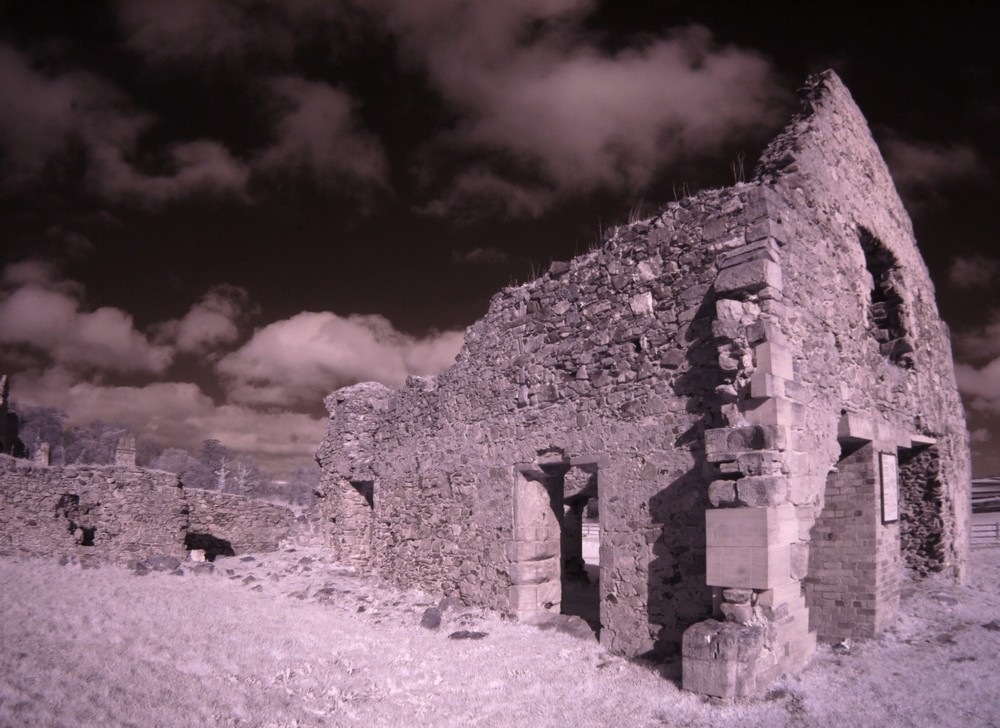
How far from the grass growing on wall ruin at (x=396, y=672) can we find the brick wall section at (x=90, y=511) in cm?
629

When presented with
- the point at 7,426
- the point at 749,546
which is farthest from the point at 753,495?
the point at 7,426

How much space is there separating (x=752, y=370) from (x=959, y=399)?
329 inches

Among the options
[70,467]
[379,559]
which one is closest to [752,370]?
[379,559]

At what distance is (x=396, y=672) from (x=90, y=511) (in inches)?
509

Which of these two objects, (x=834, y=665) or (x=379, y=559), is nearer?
(x=834, y=665)

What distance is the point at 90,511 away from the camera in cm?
1717

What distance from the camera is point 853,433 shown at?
8359 mm

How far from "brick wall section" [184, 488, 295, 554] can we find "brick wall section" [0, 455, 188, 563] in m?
2.03

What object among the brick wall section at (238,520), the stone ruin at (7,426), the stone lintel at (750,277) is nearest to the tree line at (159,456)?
the stone ruin at (7,426)

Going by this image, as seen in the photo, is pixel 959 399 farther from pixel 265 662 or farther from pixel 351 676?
pixel 265 662

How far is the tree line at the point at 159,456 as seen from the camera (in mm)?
62281

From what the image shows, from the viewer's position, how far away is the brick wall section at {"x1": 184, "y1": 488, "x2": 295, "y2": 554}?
19.7 m

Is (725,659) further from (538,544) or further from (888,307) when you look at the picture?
(888,307)

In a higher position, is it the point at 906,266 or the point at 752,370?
the point at 906,266
